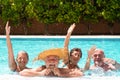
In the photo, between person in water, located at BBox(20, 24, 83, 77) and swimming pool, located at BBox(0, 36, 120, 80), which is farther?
swimming pool, located at BBox(0, 36, 120, 80)

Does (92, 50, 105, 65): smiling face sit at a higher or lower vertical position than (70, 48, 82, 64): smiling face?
lower

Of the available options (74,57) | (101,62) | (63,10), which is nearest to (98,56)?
(101,62)

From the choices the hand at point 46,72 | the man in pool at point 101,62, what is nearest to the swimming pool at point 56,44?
the man in pool at point 101,62

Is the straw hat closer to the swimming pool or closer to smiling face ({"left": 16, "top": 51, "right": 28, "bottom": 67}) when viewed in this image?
smiling face ({"left": 16, "top": 51, "right": 28, "bottom": 67})

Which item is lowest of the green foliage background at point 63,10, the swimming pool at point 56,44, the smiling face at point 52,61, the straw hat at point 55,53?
the swimming pool at point 56,44

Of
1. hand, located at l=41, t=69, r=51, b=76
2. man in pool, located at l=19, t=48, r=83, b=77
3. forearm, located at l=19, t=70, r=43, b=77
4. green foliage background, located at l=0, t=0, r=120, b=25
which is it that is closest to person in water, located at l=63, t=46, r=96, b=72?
man in pool, located at l=19, t=48, r=83, b=77

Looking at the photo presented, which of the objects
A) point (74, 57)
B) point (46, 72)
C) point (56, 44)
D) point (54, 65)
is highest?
point (74, 57)

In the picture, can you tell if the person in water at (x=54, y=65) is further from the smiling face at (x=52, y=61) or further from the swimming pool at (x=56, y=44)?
the swimming pool at (x=56, y=44)

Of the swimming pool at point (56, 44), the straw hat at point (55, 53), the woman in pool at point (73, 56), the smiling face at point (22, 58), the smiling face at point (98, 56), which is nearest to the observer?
the straw hat at point (55, 53)

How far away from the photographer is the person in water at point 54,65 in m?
6.98

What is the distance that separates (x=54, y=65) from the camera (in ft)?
23.3

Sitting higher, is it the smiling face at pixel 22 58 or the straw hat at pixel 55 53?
the straw hat at pixel 55 53

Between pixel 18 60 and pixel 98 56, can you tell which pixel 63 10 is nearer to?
pixel 98 56

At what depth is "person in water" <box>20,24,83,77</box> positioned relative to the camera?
22.9ft
